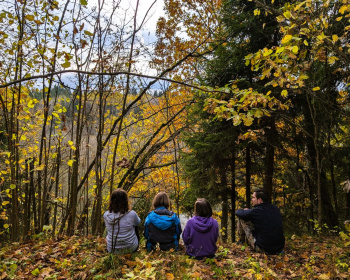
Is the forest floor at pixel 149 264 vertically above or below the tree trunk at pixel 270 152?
below

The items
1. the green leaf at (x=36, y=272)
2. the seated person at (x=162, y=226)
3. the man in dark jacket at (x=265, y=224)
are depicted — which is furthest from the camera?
the man in dark jacket at (x=265, y=224)

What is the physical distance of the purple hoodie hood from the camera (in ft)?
14.3

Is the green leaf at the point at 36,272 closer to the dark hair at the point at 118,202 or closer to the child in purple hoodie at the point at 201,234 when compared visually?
the dark hair at the point at 118,202

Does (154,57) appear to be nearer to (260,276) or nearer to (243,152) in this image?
(243,152)

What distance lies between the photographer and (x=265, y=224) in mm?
4723

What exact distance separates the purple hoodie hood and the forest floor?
1.69ft

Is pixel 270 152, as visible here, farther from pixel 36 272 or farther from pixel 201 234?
pixel 36 272

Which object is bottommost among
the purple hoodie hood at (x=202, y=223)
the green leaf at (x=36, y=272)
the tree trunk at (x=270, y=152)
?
the green leaf at (x=36, y=272)

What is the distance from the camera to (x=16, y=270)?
10.8 feet

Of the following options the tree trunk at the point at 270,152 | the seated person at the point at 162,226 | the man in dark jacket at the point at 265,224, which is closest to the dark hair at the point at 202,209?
the seated person at the point at 162,226

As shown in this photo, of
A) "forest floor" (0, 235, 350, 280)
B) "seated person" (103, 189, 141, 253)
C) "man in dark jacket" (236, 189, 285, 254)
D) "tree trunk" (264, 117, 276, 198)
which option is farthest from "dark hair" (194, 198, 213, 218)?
"tree trunk" (264, 117, 276, 198)

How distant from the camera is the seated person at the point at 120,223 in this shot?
159 inches

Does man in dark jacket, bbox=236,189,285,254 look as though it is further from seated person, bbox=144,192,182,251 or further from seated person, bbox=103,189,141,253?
seated person, bbox=103,189,141,253

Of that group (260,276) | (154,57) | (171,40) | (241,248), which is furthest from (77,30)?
(241,248)
